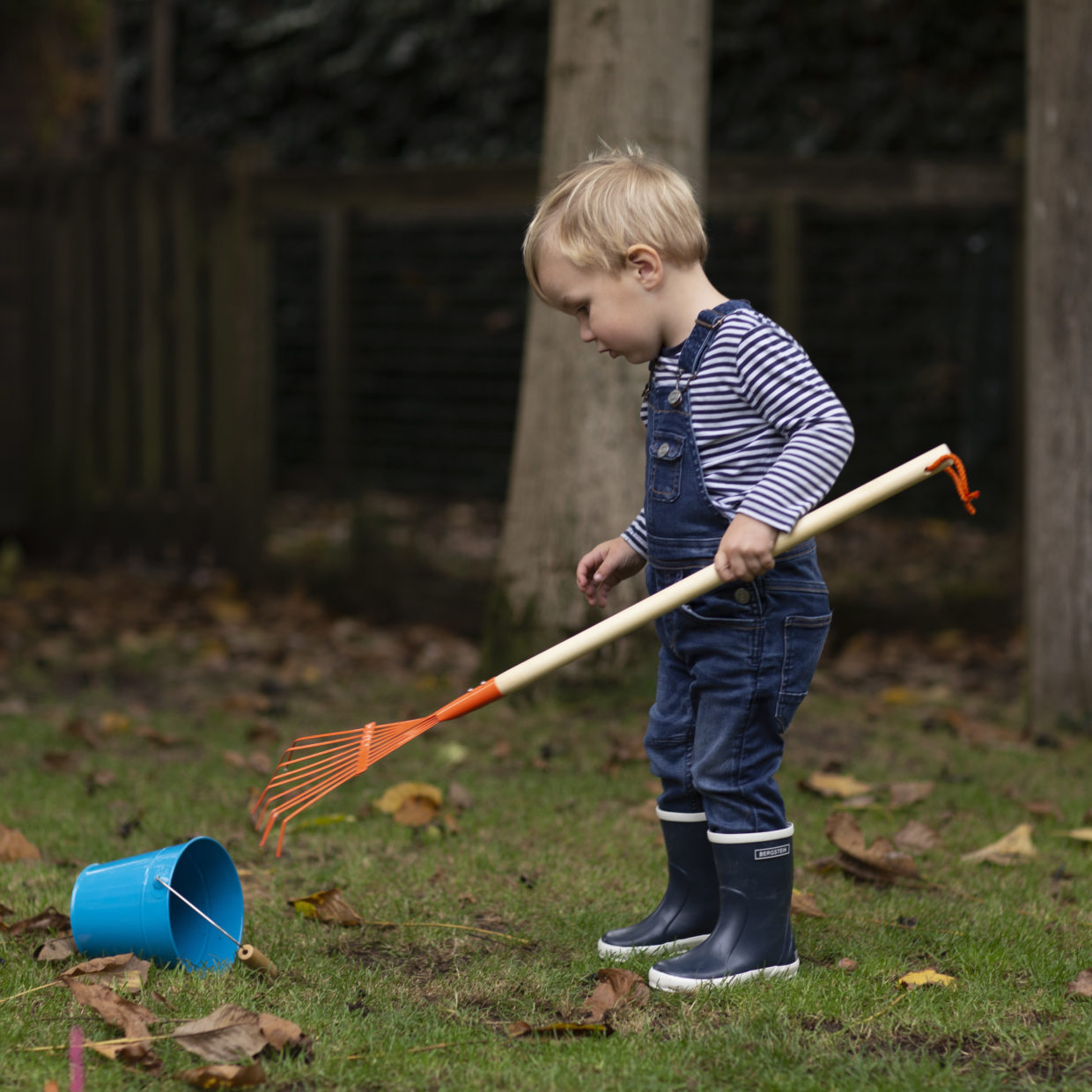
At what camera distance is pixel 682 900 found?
107 inches

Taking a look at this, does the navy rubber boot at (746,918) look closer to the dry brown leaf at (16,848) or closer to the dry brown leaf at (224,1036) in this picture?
the dry brown leaf at (224,1036)

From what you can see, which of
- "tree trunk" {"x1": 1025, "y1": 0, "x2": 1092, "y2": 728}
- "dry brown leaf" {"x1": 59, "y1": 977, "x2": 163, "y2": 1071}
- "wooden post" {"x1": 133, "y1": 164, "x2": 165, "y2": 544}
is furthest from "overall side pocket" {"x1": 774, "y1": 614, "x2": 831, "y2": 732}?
"wooden post" {"x1": 133, "y1": 164, "x2": 165, "y2": 544}

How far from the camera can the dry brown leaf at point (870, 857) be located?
3109 mm

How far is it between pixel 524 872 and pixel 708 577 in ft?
3.63

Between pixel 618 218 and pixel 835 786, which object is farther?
pixel 835 786

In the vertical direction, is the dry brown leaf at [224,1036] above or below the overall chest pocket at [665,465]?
below

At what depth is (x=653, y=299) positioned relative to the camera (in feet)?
8.16

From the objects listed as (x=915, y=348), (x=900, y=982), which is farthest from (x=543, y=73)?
(x=900, y=982)

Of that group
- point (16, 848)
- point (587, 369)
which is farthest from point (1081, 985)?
point (587, 369)

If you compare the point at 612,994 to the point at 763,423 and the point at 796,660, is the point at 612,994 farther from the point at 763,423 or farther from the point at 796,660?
the point at 763,423

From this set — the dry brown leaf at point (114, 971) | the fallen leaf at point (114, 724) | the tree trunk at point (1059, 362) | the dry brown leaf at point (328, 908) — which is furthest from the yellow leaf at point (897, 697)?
the dry brown leaf at point (114, 971)

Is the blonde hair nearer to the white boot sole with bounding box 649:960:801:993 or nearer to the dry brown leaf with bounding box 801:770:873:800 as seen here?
the white boot sole with bounding box 649:960:801:993

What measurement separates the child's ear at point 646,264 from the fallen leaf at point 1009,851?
1597 mm

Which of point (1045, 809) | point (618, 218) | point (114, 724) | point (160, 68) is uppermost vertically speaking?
point (160, 68)
